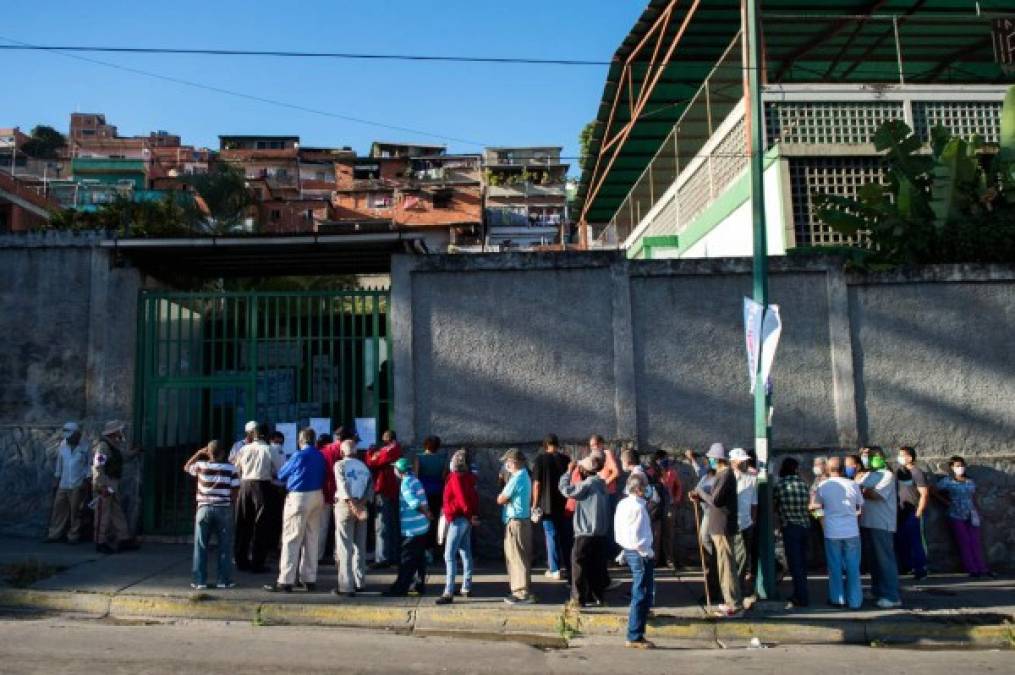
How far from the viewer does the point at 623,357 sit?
11.7m

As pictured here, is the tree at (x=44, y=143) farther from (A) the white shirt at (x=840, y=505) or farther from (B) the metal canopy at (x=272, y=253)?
(A) the white shirt at (x=840, y=505)

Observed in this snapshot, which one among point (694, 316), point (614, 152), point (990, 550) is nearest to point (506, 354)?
point (694, 316)

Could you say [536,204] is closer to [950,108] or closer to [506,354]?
[950,108]

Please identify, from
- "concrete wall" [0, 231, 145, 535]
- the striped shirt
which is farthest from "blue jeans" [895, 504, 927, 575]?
"concrete wall" [0, 231, 145, 535]

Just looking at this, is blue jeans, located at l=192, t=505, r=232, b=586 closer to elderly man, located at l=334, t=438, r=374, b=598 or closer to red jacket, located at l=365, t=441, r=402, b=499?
elderly man, located at l=334, t=438, r=374, b=598

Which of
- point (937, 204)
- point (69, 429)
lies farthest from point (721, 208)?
point (69, 429)

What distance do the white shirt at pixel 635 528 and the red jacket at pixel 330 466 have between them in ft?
11.6

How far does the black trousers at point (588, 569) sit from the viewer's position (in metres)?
8.91

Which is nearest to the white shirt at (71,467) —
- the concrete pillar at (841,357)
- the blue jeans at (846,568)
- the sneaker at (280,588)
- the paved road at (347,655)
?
the paved road at (347,655)

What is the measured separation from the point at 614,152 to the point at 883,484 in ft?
48.6

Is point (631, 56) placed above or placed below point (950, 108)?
above

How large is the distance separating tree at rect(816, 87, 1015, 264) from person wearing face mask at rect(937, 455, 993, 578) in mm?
3158

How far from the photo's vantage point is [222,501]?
9.40m

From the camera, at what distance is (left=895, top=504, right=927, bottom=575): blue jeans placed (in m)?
10.7
